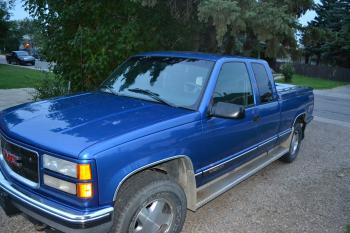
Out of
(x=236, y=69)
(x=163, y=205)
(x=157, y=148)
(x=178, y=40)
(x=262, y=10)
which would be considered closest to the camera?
(x=157, y=148)

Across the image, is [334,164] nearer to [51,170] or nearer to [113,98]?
[113,98]

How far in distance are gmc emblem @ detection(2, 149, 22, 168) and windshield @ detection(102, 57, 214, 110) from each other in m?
1.49

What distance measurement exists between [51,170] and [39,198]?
278mm

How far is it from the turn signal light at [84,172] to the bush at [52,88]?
617 cm

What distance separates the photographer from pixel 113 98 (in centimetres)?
437

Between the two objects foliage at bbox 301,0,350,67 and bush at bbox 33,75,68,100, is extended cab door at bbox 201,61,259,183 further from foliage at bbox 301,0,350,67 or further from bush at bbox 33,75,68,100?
foliage at bbox 301,0,350,67

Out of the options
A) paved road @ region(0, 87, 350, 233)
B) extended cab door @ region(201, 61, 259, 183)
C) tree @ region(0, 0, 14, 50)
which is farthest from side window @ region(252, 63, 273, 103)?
tree @ region(0, 0, 14, 50)

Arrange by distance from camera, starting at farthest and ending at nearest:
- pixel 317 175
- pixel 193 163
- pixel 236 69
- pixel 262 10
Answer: pixel 262 10 → pixel 317 175 → pixel 236 69 → pixel 193 163

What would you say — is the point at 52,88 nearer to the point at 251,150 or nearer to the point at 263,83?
the point at 263,83

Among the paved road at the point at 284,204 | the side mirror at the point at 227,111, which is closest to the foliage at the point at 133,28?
the paved road at the point at 284,204

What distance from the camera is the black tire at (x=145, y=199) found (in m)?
3.19

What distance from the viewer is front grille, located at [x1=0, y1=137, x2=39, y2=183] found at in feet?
10.4

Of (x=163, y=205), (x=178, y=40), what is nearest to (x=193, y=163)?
(x=163, y=205)

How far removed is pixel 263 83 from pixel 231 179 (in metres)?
1.52
